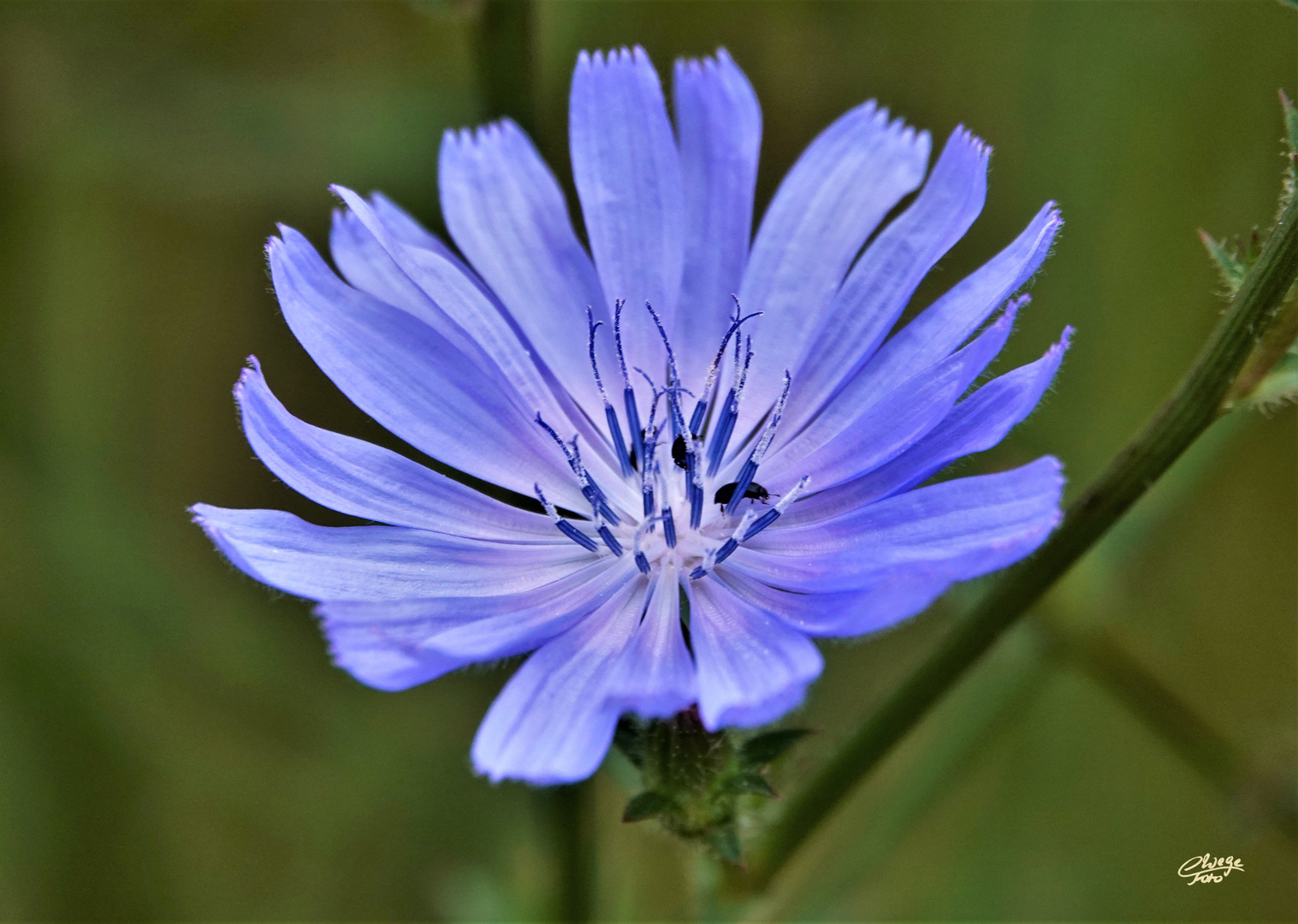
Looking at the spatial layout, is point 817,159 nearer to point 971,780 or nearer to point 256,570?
point 256,570

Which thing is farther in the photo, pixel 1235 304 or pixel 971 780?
pixel 971 780

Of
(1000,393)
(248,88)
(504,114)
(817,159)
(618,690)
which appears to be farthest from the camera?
(248,88)

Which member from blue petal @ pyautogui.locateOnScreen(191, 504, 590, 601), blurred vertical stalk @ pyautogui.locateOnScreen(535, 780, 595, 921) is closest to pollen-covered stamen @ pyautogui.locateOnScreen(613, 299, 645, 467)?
blue petal @ pyautogui.locateOnScreen(191, 504, 590, 601)

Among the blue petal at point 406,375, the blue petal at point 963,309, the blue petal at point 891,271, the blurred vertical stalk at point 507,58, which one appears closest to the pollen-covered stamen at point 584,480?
the blue petal at point 406,375

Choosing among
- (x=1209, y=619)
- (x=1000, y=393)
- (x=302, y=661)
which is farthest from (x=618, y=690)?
(x=1209, y=619)

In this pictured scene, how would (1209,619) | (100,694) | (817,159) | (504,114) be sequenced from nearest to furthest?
(817,159), (504,114), (100,694), (1209,619)

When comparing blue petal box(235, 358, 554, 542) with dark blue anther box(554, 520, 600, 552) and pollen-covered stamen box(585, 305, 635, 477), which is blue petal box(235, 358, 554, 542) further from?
pollen-covered stamen box(585, 305, 635, 477)

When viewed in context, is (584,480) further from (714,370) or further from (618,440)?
(714,370)
